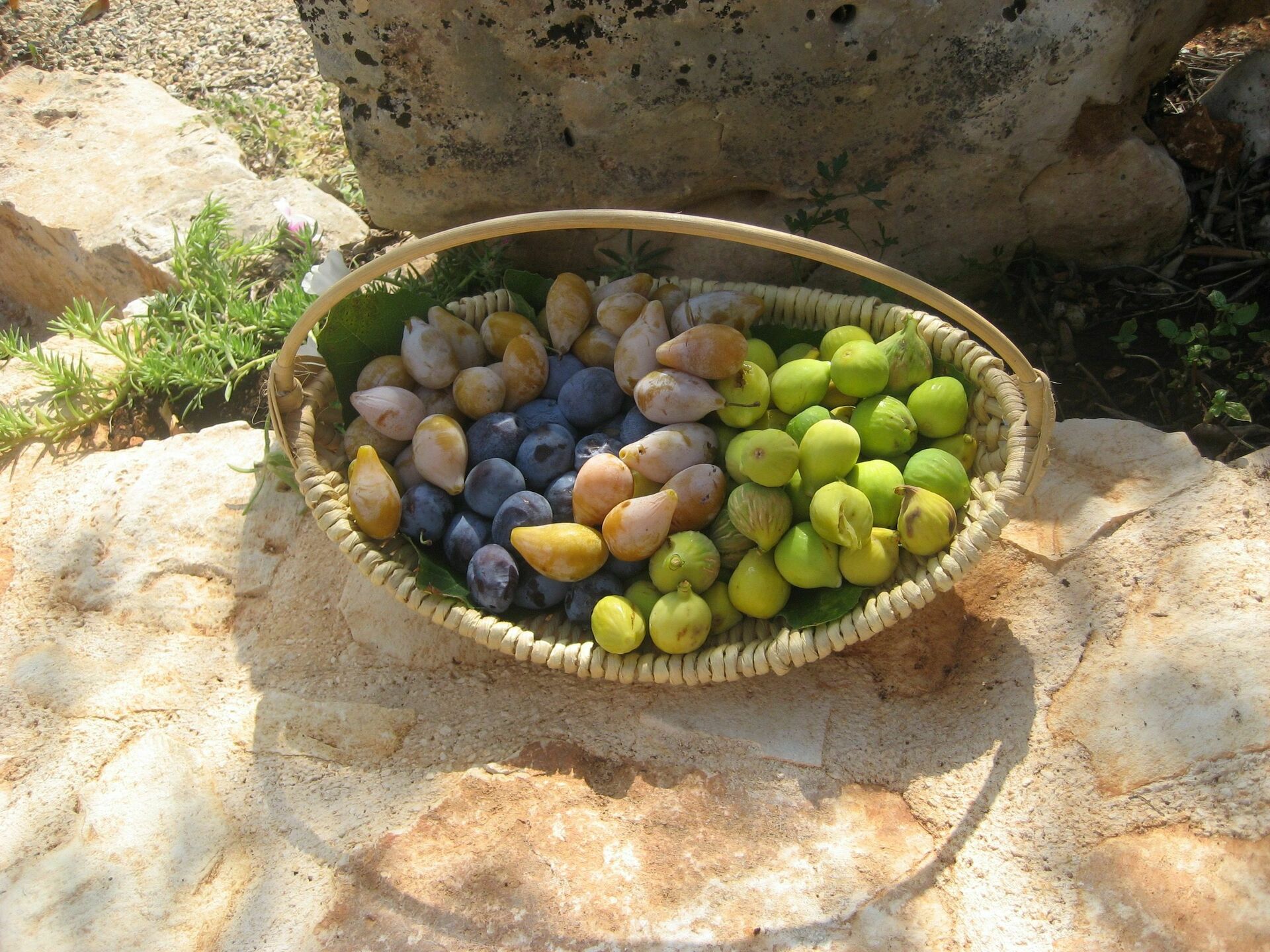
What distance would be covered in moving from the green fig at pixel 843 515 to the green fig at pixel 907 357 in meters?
0.33

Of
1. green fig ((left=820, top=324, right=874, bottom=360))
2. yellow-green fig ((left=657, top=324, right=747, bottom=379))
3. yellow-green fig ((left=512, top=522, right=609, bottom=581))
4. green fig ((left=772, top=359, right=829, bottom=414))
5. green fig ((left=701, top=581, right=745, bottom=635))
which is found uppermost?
yellow-green fig ((left=657, top=324, right=747, bottom=379))

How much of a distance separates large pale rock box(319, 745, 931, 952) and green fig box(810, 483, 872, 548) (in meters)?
0.46

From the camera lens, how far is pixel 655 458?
1.94 metres

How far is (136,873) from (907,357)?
175 centimetres

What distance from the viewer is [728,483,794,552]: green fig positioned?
6.03ft

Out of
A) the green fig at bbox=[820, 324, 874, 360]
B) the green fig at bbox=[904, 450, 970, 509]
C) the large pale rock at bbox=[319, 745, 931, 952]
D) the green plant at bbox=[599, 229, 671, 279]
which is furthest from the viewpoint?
the green plant at bbox=[599, 229, 671, 279]

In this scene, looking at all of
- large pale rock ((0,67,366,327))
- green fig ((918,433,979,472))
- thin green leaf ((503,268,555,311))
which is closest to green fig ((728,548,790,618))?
green fig ((918,433,979,472))

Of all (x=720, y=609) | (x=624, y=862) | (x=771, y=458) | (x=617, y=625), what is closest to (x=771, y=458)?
(x=771, y=458)

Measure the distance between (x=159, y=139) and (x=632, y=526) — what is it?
274 centimetres

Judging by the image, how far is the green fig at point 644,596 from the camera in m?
1.88

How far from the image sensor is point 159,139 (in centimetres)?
351

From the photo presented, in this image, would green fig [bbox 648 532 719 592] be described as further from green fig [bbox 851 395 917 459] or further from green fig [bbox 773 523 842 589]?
green fig [bbox 851 395 917 459]

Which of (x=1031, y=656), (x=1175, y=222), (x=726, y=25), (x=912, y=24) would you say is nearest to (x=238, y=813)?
(x=1031, y=656)

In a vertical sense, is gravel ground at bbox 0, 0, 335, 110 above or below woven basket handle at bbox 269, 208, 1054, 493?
below
